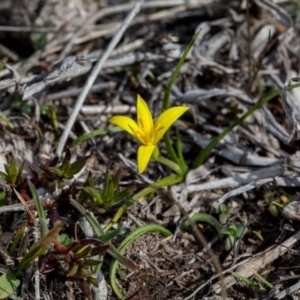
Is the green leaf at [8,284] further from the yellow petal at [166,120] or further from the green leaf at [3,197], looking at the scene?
the yellow petal at [166,120]

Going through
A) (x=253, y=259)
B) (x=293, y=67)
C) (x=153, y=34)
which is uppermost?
(x=153, y=34)

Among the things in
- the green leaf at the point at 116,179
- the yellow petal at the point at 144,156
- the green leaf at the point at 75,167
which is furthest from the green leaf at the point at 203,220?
the green leaf at the point at 75,167

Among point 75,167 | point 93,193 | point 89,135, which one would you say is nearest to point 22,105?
point 89,135

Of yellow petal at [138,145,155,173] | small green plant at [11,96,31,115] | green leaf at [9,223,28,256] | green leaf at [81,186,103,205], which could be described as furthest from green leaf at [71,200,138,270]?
small green plant at [11,96,31,115]

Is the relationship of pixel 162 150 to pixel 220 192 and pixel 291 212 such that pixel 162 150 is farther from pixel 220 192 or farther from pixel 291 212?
pixel 291 212

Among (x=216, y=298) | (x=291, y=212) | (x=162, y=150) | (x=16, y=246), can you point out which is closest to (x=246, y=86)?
(x=162, y=150)

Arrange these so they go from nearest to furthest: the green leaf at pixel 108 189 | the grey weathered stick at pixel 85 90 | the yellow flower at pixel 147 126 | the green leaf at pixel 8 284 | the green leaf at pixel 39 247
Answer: the green leaf at pixel 39 247 → the green leaf at pixel 8 284 → the yellow flower at pixel 147 126 → the green leaf at pixel 108 189 → the grey weathered stick at pixel 85 90

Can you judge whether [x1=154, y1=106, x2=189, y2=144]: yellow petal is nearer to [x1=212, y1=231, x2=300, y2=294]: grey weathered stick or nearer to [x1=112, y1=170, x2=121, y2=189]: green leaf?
[x1=112, y1=170, x2=121, y2=189]: green leaf
